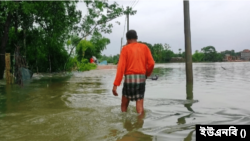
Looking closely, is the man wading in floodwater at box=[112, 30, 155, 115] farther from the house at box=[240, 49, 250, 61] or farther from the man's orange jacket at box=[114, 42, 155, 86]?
the house at box=[240, 49, 250, 61]

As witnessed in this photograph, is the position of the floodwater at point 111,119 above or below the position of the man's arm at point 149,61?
below

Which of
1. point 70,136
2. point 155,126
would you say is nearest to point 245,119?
point 155,126

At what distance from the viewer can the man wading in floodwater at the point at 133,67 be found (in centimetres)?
511

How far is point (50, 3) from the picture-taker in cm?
1380

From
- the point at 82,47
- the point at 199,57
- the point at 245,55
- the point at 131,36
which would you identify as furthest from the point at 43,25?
the point at 245,55

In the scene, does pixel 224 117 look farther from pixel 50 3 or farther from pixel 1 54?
pixel 1 54

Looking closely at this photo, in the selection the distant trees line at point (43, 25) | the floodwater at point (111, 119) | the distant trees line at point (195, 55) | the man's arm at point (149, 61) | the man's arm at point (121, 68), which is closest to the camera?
the floodwater at point (111, 119)

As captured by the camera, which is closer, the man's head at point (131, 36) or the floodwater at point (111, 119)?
the floodwater at point (111, 119)

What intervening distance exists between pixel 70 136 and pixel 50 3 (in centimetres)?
1105

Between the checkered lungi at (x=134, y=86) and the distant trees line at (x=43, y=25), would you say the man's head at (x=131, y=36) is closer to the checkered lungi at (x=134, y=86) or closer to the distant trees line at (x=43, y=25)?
the checkered lungi at (x=134, y=86)

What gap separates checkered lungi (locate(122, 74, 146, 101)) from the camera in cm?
516

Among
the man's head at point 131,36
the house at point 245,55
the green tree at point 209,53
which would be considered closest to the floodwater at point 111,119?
the man's head at point 131,36

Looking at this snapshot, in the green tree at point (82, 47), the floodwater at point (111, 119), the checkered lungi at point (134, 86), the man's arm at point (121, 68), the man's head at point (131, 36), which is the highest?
the green tree at point (82, 47)

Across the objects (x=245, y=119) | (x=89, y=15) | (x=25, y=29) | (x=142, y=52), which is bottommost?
(x=245, y=119)
